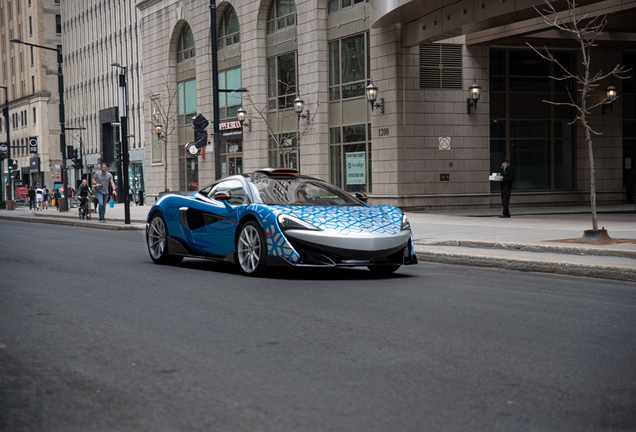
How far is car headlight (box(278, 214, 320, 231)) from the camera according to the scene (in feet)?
33.8

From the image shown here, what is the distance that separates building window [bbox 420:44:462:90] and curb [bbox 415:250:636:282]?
1694cm

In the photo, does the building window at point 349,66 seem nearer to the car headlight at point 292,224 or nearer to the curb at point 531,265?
the curb at point 531,265

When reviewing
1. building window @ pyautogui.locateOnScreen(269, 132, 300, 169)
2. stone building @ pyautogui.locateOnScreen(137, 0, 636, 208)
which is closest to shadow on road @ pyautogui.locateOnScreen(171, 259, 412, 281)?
stone building @ pyautogui.locateOnScreen(137, 0, 636, 208)

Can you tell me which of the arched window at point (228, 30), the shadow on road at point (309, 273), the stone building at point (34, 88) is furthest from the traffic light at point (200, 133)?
the stone building at point (34, 88)

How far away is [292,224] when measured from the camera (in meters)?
10.3

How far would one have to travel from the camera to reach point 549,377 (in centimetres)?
522

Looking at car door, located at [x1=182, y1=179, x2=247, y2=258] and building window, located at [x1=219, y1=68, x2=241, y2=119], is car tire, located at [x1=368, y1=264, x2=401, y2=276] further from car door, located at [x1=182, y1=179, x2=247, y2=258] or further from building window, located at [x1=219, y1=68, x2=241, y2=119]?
building window, located at [x1=219, y1=68, x2=241, y2=119]

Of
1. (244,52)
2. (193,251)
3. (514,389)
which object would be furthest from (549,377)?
(244,52)

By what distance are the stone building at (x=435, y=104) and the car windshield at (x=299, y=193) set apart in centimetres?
1507

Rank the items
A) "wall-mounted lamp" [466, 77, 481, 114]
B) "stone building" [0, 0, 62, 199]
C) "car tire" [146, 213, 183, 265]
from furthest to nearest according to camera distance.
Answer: "stone building" [0, 0, 62, 199] → "wall-mounted lamp" [466, 77, 481, 114] → "car tire" [146, 213, 183, 265]

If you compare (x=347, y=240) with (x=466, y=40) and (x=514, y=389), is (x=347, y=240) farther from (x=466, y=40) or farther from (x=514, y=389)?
(x=466, y=40)

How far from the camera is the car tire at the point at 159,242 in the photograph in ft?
41.5

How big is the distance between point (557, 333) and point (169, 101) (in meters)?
40.3

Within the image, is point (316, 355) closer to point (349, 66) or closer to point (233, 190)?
point (233, 190)
